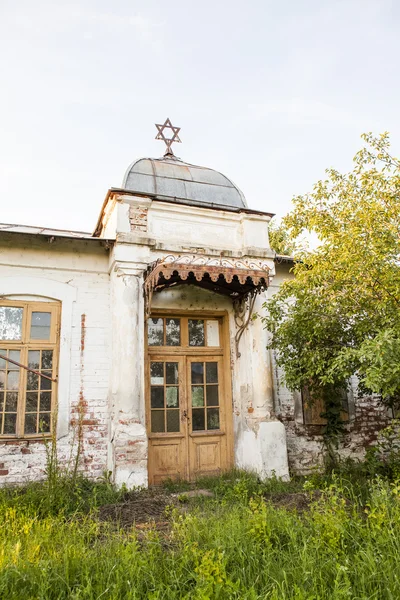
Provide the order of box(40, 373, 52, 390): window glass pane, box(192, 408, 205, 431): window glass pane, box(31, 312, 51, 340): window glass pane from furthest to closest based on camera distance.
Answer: box(192, 408, 205, 431): window glass pane < box(31, 312, 51, 340): window glass pane < box(40, 373, 52, 390): window glass pane

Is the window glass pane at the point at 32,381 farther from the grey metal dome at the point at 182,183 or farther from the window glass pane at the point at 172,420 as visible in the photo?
the grey metal dome at the point at 182,183

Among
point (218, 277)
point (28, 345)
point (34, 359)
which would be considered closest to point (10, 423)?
point (34, 359)


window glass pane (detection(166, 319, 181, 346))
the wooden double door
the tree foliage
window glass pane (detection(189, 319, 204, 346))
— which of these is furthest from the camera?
window glass pane (detection(189, 319, 204, 346))

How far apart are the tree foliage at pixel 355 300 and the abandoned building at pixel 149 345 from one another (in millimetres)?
722

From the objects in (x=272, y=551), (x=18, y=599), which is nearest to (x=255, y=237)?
(x=272, y=551)

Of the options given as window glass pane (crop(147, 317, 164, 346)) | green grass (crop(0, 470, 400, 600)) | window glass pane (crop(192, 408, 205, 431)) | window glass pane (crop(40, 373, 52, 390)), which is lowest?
green grass (crop(0, 470, 400, 600))

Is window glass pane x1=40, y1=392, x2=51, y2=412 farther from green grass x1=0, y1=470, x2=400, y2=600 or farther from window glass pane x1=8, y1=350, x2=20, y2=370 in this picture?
green grass x1=0, y1=470, x2=400, y2=600

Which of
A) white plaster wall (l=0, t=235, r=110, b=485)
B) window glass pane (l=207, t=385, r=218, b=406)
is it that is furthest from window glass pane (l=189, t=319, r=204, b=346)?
white plaster wall (l=0, t=235, r=110, b=485)

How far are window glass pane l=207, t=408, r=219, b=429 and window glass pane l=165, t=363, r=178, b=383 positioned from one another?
0.79 metres

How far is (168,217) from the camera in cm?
730

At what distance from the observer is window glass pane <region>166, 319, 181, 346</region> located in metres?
7.45

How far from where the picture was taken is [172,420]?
7.14 m

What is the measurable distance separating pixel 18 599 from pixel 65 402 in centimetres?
387

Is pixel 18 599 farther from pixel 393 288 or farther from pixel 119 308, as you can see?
pixel 393 288
